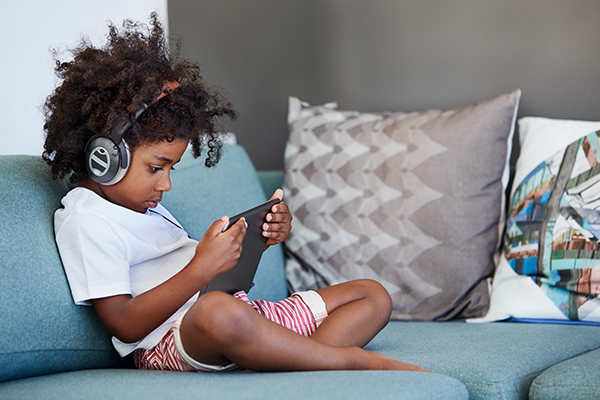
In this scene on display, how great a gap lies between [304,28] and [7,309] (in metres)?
1.56

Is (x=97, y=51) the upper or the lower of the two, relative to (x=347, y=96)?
upper

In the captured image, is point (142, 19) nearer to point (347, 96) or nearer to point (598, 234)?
point (347, 96)

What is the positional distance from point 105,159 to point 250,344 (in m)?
0.43

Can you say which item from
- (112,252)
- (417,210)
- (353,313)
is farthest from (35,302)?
(417,210)

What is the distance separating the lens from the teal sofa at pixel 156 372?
31.7 inches

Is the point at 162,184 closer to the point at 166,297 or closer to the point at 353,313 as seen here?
the point at 166,297

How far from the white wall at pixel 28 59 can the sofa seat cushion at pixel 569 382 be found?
1375 millimetres

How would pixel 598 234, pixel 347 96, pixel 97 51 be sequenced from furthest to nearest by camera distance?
pixel 347 96
pixel 598 234
pixel 97 51

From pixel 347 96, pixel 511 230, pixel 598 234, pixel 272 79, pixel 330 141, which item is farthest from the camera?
pixel 272 79

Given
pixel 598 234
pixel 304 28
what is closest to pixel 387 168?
pixel 598 234

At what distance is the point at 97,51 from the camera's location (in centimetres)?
112

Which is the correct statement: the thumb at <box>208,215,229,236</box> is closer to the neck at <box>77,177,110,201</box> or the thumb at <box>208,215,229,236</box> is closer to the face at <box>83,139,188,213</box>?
the face at <box>83,139,188,213</box>

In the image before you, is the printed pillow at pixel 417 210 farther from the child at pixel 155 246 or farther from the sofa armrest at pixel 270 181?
the child at pixel 155 246

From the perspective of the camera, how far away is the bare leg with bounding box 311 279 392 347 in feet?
3.52
